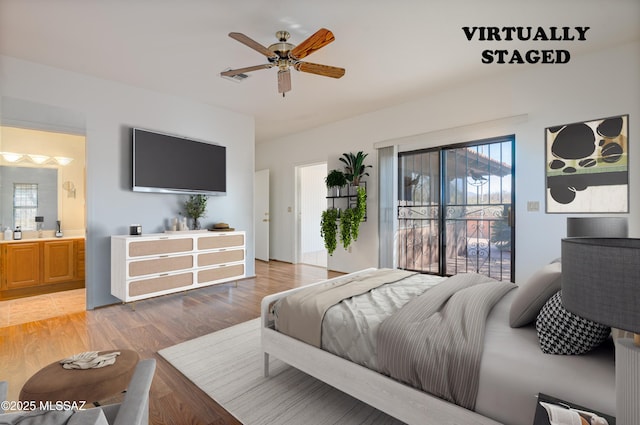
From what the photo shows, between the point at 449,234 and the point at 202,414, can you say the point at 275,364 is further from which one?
the point at 449,234

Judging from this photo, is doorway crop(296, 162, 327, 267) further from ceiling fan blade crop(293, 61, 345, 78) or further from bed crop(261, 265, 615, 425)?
bed crop(261, 265, 615, 425)

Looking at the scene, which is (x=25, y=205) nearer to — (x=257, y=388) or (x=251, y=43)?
(x=251, y=43)

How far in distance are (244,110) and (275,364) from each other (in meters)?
3.85

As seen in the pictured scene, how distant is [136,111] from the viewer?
386 centimetres

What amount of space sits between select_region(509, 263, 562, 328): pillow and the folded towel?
6.83ft

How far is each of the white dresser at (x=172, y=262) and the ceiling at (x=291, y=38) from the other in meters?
1.93

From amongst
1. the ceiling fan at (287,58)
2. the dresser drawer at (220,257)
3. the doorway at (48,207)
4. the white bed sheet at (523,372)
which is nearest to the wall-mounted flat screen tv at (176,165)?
the doorway at (48,207)

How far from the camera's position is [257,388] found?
192 cm

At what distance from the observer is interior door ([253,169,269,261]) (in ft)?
21.8

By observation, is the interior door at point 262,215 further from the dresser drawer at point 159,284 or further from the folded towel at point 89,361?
the folded towel at point 89,361

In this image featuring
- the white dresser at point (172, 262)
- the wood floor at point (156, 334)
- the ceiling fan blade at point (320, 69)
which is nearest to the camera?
the wood floor at point (156, 334)

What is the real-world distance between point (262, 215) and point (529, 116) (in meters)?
5.09

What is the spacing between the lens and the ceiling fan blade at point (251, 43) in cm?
218

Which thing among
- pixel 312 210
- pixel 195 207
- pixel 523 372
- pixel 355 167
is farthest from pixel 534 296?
pixel 312 210
